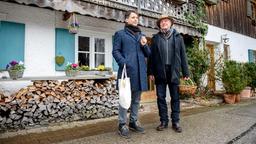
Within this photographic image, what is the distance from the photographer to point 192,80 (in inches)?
384

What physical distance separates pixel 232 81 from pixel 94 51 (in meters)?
4.67

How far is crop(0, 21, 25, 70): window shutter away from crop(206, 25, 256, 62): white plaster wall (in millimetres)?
7666

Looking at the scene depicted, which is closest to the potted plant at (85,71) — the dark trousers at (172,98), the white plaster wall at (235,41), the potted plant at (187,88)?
the dark trousers at (172,98)

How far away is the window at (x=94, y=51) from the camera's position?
7.41 metres

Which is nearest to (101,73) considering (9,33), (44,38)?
(44,38)

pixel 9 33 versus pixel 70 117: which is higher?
pixel 9 33

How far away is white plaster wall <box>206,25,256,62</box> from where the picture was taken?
12.0m

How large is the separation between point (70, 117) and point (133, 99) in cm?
192

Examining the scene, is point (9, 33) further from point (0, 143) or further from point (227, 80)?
point (227, 80)

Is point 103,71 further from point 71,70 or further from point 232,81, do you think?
point 232,81

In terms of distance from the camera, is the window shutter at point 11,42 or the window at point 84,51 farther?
the window at point 84,51

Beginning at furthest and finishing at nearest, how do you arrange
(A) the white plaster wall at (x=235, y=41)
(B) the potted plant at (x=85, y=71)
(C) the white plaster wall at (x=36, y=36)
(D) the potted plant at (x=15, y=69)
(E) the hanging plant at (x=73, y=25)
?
(A) the white plaster wall at (x=235, y=41)
(B) the potted plant at (x=85, y=71)
(E) the hanging plant at (x=73, y=25)
(C) the white plaster wall at (x=36, y=36)
(D) the potted plant at (x=15, y=69)

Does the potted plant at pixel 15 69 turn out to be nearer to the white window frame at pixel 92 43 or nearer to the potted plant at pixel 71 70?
the potted plant at pixel 71 70

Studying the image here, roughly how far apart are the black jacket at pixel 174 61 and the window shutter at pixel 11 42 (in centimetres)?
303
